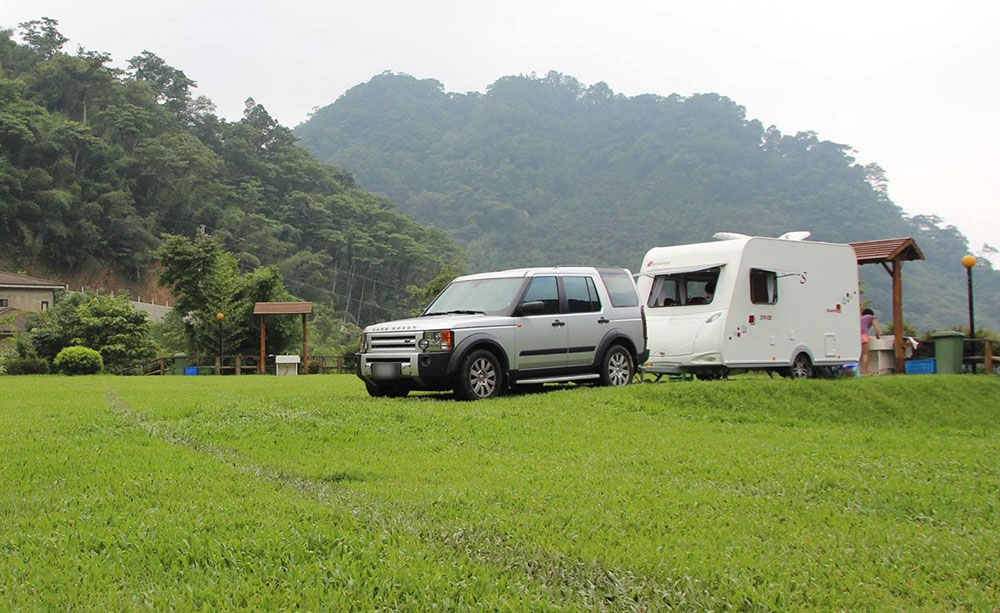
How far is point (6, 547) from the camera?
4.39 m

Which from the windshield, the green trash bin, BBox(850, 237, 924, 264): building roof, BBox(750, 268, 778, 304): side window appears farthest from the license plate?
the green trash bin

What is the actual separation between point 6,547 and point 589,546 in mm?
3132

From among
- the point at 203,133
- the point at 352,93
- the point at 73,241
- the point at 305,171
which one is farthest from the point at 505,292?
the point at 352,93

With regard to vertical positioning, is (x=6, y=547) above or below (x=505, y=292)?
below

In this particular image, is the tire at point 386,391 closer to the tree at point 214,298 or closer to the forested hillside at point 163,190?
the tree at point 214,298

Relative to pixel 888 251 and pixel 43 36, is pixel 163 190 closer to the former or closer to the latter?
pixel 43 36

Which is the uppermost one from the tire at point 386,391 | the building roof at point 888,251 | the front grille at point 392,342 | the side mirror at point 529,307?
the building roof at point 888,251

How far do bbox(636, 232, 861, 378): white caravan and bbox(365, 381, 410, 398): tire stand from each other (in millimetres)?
5837

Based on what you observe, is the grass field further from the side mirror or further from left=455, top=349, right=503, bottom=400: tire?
the side mirror

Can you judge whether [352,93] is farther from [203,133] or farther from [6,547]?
[6,547]

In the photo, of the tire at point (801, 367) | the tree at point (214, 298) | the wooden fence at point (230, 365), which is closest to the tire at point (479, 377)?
the tire at point (801, 367)

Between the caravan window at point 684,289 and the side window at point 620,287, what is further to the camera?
the caravan window at point 684,289

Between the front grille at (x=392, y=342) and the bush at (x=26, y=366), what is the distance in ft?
78.8

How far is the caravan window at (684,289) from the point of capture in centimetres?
1700
